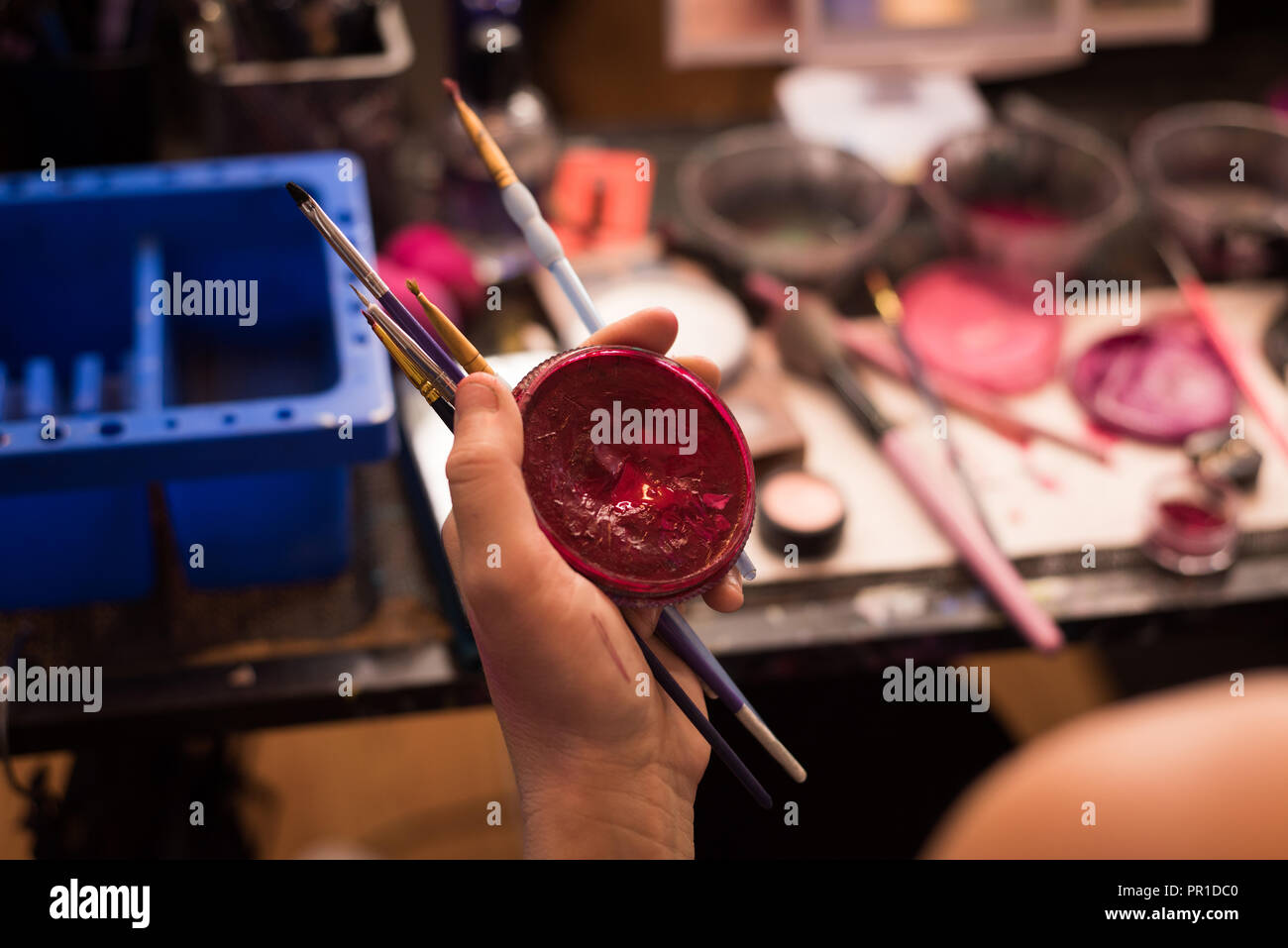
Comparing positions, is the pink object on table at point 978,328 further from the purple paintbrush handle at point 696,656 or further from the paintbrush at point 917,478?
the purple paintbrush handle at point 696,656

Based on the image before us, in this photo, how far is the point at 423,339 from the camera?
0.85m

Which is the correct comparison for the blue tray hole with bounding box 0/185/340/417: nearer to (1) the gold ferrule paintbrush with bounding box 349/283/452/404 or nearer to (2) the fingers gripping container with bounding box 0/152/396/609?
(2) the fingers gripping container with bounding box 0/152/396/609

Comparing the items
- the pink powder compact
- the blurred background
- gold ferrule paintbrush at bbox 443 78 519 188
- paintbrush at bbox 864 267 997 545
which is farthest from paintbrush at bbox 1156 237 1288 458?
gold ferrule paintbrush at bbox 443 78 519 188

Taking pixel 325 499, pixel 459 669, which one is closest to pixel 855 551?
pixel 459 669

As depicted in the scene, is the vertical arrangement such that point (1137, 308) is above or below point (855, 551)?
above

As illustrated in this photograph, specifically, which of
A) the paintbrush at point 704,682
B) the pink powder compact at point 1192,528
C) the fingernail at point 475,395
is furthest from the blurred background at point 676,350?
the fingernail at point 475,395

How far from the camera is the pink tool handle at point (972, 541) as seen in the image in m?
1.29

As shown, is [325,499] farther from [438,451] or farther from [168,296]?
[168,296]

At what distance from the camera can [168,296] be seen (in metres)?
1.37

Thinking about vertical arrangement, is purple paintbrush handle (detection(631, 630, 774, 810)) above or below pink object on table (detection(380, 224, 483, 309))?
below

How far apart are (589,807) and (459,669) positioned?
1.24 feet

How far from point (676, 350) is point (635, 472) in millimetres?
552

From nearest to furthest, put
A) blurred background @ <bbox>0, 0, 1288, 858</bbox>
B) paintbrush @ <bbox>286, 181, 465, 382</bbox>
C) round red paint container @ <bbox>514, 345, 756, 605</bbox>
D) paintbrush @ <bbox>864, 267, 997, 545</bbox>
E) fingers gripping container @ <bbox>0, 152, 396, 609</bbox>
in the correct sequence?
paintbrush @ <bbox>286, 181, 465, 382</bbox> → round red paint container @ <bbox>514, 345, 756, 605</bbox> → fingers gripping container @ <bbox>0, 152, 396, 609</bbox> → blurred background @ <bbox>0, 0, 1288, 858</bbox> → paintbrush @ <bbox>864, 267, 997, 545</bbox>

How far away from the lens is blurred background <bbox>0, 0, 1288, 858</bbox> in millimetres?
1249
